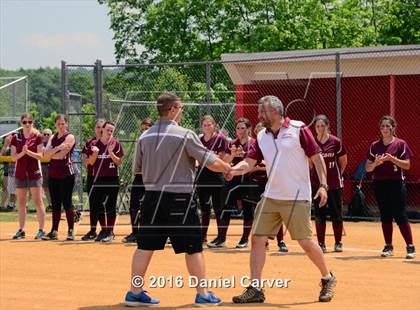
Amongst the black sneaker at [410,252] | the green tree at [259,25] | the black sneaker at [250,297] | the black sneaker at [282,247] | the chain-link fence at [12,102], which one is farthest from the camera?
the green tree at [259,25]

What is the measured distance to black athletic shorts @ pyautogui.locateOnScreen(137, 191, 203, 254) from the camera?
970 centimetres

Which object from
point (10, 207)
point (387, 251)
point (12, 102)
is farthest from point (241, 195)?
point (12, 102)

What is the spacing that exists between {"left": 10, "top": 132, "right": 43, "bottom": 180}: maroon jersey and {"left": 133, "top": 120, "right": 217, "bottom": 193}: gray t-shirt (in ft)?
25.2

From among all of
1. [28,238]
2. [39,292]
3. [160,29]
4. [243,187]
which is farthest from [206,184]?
[160,29]

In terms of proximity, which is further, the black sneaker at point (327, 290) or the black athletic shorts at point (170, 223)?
the black sneaker at point (327, 290)

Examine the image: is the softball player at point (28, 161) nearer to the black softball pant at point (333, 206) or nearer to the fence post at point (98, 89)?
the fence post at point (98, 89)

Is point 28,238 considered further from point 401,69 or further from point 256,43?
point 256,43

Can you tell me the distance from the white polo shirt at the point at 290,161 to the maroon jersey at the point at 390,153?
Result: 4.20 metres

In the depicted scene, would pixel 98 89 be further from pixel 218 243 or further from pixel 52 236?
pixel 218 243

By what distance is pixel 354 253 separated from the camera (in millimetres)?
14867

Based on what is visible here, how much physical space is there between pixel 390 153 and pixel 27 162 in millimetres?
6737

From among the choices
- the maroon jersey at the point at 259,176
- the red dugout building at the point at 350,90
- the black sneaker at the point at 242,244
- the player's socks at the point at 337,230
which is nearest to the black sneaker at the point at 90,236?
the black sneaker at the point at 242,244

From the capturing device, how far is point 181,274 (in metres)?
12.4

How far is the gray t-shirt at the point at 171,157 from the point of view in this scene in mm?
9672
